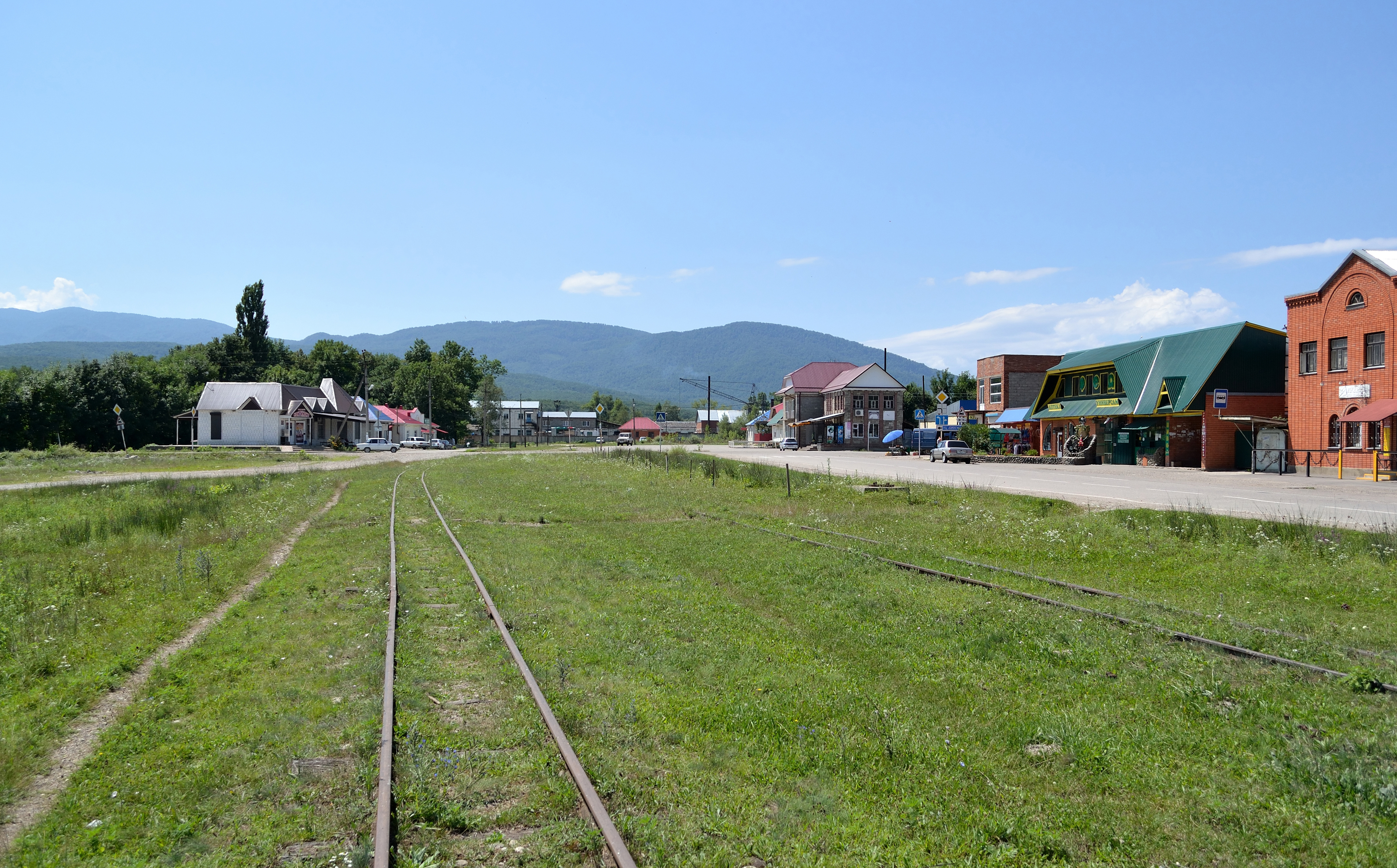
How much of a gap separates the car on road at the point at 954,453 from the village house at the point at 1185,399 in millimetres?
6644

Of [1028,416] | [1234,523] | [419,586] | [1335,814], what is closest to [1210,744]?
[1335,814]

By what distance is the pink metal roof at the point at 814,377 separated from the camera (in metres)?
96.6

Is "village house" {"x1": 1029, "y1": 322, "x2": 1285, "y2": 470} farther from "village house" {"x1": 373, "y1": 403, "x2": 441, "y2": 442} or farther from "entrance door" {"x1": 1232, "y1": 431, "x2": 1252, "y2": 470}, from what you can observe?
"village house" {"x1": 373, "y1": 403, "x2": 441, "y2": 442}

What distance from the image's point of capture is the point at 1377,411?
33625mm

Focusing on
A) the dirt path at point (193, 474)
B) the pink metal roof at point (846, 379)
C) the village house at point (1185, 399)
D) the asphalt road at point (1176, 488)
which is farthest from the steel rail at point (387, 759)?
the pink metal roof at point (846, 379)

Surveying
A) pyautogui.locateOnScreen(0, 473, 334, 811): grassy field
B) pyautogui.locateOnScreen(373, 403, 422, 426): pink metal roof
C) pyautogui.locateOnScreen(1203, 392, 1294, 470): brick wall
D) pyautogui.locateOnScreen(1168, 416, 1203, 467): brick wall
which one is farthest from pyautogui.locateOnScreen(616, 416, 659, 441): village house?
pyautogui.locateOnScreen(0, 473, 334, 811): grassy field

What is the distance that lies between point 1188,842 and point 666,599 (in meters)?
7.04

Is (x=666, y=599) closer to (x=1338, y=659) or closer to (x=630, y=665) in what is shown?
(x=630, y=665)

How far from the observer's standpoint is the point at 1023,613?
9.84 metres

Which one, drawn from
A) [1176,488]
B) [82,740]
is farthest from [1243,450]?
[82,740]

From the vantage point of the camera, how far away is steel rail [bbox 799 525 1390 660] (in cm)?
816

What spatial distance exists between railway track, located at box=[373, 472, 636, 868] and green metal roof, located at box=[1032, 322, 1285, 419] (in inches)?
1745

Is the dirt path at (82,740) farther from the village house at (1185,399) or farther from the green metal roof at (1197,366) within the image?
the green metal roof at (1197,366)

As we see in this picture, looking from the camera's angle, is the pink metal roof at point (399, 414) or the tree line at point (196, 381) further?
the pink metal roof at point (399, 414)
